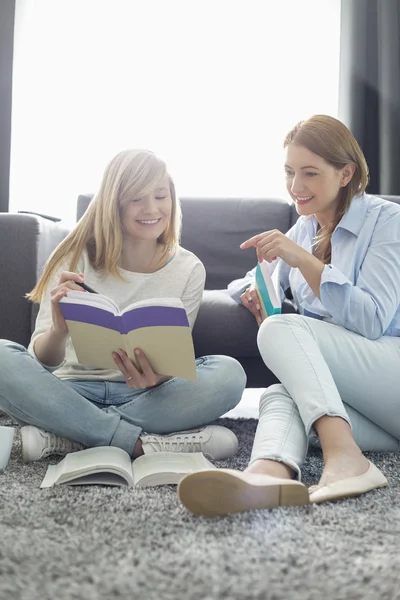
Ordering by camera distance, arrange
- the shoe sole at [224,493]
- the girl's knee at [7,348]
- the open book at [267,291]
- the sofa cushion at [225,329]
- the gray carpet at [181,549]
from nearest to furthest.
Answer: the gray carpet at [181,549] → the shoe sole at [224,493] → the girl's knee at [7,348] → the open book at [267,291] → the sofa cushion at [225,329]

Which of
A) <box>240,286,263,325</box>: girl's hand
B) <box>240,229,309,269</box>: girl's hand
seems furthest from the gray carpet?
<box>240,286,263,325</box>: girl's hand

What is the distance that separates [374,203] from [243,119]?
1899 millimetres

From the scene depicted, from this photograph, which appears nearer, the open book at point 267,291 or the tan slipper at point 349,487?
the tan slipper at point 349,487

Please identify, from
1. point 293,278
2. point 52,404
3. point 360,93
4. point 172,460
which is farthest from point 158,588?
point 360,93

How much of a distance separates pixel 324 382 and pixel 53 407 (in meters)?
0.56

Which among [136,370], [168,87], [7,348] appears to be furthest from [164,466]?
[168,87]

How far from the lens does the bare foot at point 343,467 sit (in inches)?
42.4

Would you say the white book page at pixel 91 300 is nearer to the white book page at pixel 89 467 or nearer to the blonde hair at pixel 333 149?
the white book page at pixel 89 467

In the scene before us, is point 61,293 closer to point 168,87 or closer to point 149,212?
point 149,212

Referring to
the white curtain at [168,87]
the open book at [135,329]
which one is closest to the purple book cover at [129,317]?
the open book at [135,329]

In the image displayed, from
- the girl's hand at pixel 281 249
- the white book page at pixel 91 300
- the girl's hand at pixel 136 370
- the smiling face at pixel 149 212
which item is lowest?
the girl's hand at pixel 136 370

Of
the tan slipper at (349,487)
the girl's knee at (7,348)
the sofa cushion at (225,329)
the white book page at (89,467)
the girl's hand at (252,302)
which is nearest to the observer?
the tan slipper at (349,487)

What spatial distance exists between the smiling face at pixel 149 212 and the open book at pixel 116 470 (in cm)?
57

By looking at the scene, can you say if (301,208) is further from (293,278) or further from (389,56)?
(389,56)
